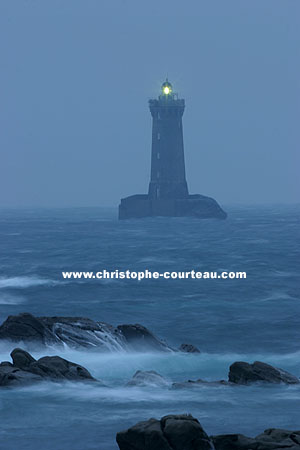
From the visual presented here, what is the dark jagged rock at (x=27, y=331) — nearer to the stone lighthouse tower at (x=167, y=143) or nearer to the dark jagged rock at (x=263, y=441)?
the dark jagged rock at (x=263, y=441)

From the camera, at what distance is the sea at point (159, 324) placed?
19156 millimetres

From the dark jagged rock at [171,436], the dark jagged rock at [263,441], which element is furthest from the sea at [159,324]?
the dark jagged rock at [263,441]

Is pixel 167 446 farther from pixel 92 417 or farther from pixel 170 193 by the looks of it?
pixel 170 193

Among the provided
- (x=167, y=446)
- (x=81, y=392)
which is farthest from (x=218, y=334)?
(x=167, y=446)

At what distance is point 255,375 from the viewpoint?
22547 mm

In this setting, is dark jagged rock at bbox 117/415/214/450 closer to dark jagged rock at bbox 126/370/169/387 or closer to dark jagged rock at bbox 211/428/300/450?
dark jagged rock at bbox 211/428/300/450

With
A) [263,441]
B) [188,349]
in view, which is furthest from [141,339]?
[263,441]

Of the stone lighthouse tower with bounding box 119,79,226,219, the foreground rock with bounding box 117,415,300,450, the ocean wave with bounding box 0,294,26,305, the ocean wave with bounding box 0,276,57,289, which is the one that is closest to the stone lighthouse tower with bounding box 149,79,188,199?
the stone lighthouse tower with bounding box 119,79,226,219

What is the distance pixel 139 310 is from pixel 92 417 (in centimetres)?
2506

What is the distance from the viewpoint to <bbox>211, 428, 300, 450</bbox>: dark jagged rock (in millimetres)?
14336

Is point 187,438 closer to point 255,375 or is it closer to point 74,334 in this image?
point 255,375

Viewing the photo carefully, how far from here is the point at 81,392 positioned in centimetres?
2141

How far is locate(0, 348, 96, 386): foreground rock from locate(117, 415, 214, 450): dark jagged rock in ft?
23.4

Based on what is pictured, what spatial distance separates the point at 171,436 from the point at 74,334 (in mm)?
13923
